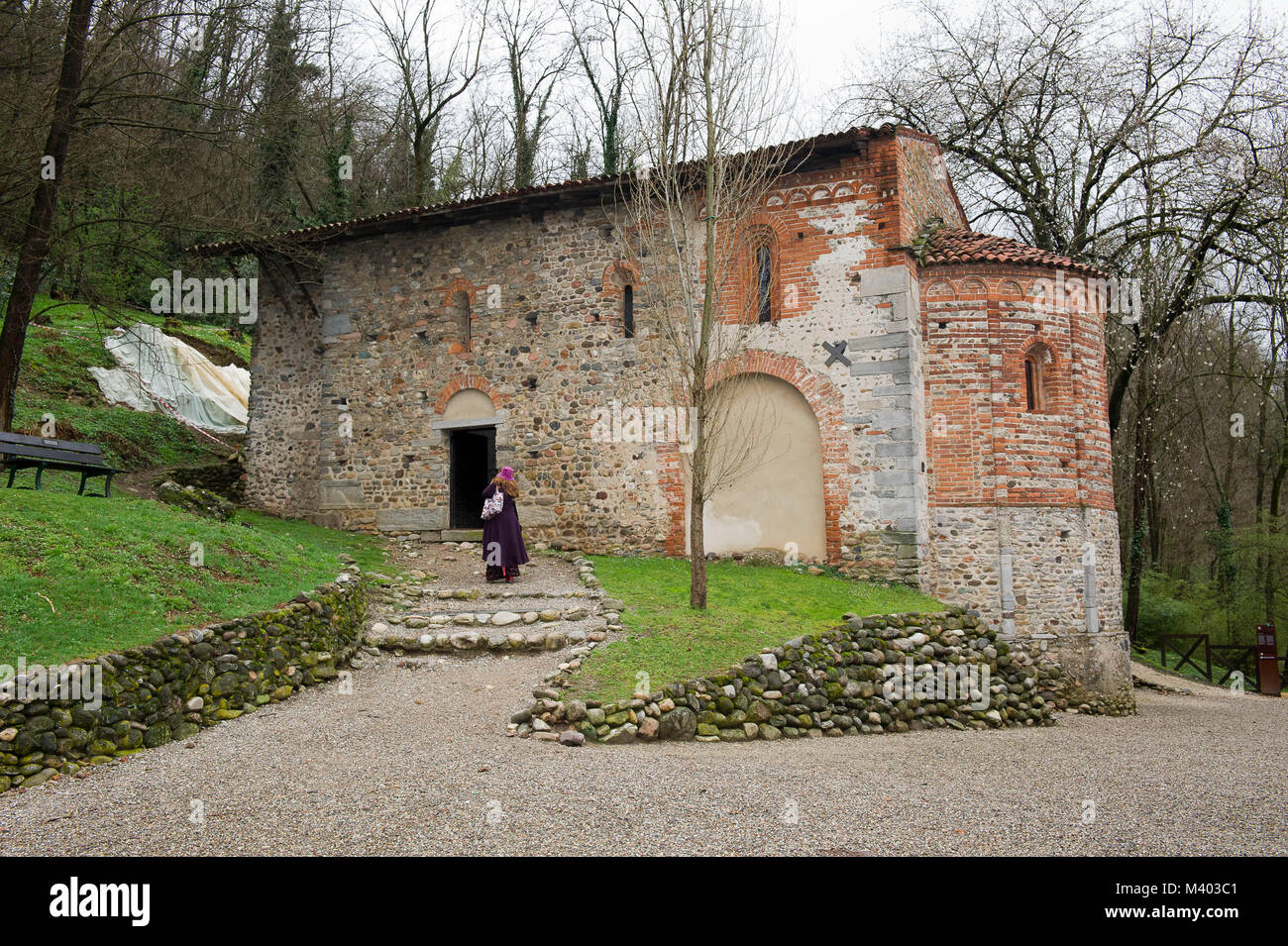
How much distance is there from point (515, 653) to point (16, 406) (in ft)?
44.1

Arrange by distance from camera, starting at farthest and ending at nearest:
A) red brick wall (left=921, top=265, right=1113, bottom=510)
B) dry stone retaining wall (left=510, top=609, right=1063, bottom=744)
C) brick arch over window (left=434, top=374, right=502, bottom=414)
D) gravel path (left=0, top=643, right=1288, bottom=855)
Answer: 1. brick arch over window (left=434, top=374, right=502, bottom=414)
2. red brick wall (left=921, top=265, right=1113, bottom=510)
3. dry stone retaining wall (left=510, top=609, right=1063, bottom=744)
4. gravel path (left=0, top=643, right=1288, bottom=855)

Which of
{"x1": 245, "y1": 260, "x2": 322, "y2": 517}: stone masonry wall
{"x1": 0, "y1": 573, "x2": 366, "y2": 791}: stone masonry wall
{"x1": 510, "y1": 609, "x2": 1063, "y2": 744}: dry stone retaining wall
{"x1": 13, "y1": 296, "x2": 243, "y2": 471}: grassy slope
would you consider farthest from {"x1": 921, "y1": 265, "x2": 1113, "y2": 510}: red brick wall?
{"x1": 13, "y1": 296, "x2": 243, "y2": 471}: grassy slope

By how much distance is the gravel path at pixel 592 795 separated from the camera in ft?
15.7

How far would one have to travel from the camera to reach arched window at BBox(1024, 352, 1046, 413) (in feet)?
45.7

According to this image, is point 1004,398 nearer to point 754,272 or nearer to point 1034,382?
point 1034,382

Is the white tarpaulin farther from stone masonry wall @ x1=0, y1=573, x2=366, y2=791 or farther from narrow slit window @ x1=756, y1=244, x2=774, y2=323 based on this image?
narrow slit window @ x1=756, y1=244, x2=774, y2=323

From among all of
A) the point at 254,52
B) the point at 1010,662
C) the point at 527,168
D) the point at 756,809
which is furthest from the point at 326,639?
the point at 527,168

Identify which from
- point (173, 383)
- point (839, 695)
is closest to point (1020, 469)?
point (839, 695)

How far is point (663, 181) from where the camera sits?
10891 mm

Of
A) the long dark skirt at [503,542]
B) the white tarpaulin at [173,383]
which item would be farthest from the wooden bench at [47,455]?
the white tarpaulin at [173,383]

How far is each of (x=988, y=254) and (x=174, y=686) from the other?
1246 centimetres

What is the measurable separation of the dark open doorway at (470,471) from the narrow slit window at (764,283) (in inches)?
215

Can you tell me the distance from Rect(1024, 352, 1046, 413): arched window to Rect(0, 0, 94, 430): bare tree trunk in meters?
14.1

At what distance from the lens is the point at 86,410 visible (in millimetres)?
18422
